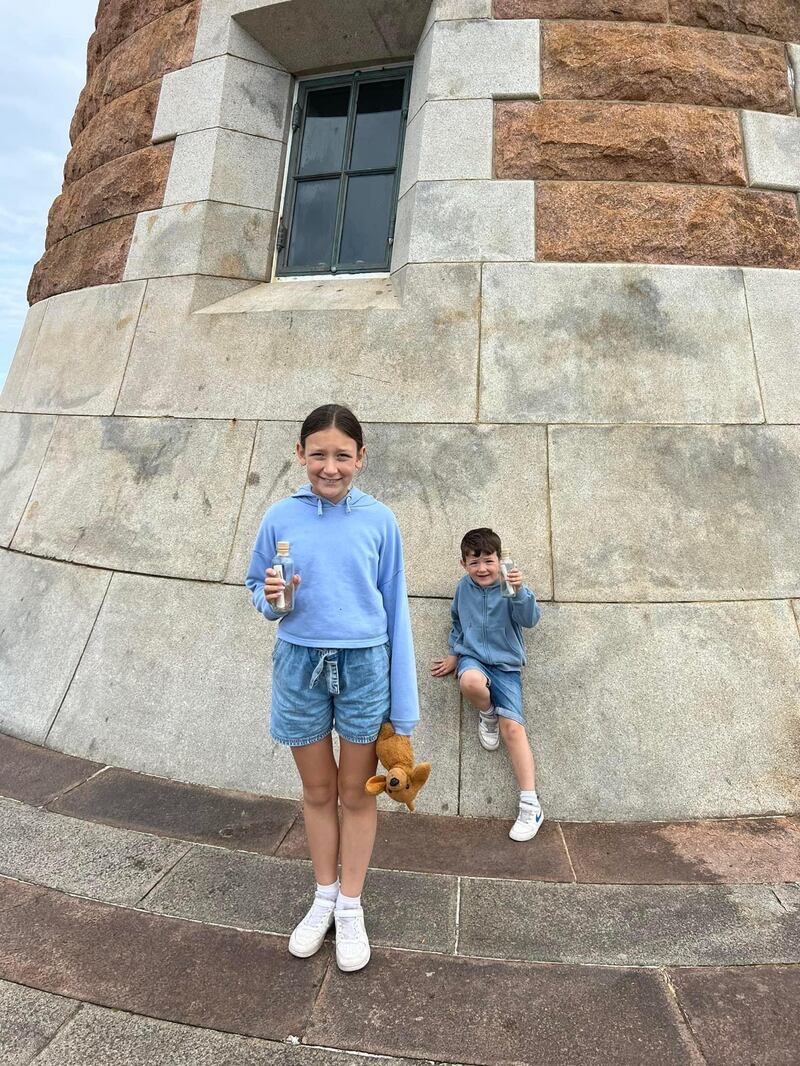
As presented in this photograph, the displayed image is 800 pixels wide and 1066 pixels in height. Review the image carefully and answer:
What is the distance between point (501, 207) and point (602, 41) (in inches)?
51.8

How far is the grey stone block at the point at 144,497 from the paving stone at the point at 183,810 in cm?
118

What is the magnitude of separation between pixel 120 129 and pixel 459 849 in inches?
230

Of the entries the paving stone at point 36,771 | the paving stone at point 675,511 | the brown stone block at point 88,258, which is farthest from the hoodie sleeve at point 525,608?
the brown stone block at point 88,258

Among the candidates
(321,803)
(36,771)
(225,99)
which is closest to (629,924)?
(321,803)

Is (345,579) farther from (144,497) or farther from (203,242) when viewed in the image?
(203,242)

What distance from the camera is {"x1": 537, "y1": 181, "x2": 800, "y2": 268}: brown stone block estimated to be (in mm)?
3941

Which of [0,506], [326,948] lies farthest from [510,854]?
[0,506]

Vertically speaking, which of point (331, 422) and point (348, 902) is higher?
point (331, 422)

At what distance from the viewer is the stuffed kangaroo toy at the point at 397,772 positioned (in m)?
2.01

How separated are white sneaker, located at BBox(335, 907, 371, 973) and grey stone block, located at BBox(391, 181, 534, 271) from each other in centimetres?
354

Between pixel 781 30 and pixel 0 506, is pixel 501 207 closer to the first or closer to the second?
pixel 781 30

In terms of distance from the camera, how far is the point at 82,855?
2752 millimetres

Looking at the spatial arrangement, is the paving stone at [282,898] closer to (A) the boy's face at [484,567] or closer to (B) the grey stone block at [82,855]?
(B) the grey stone block at [82,855]

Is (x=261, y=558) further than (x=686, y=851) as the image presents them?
No
